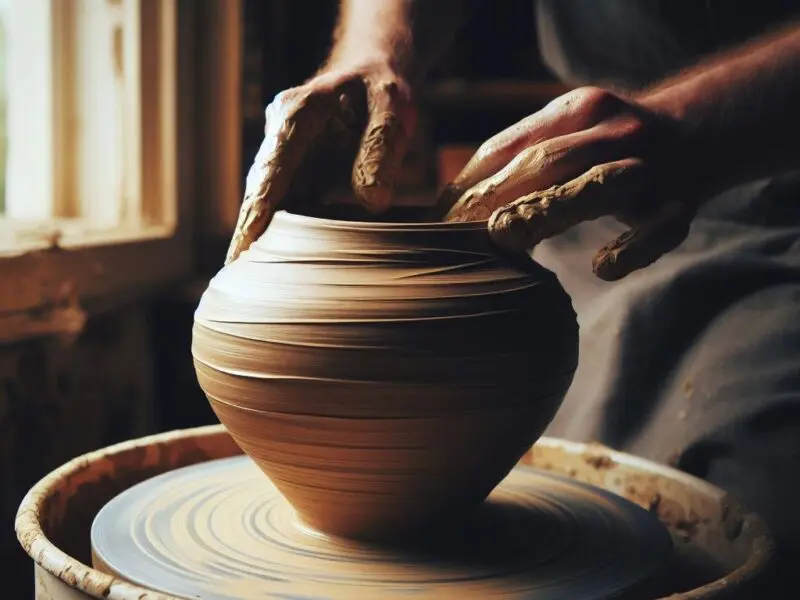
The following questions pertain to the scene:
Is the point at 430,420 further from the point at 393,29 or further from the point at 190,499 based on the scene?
the point at 393,29

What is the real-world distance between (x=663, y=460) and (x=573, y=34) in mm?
746

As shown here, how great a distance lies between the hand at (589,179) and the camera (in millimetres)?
1015

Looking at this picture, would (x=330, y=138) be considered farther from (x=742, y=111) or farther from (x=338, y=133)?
(x=742, y=111)

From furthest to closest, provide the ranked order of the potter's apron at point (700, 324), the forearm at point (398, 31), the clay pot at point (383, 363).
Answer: the forearm at point (398, 31) < the potter's apron at point (700, 324) < the clay pot at point (383, 363)

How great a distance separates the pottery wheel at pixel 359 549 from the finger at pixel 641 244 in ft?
0.89

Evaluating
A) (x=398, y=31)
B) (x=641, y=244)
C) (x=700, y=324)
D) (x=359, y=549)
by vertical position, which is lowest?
(x=359, y=549)

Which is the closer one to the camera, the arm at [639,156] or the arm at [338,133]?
the arm at [639,156]

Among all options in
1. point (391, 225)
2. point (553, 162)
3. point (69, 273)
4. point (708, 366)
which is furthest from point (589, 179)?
point (69, 273)

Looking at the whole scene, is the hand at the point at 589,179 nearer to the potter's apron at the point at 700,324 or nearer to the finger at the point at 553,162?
the finger at the point at 553,162

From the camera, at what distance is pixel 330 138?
121cm

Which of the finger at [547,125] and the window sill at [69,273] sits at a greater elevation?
the finger at [547,125]

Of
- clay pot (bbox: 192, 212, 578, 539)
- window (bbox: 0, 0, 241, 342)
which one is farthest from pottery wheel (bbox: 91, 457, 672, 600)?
window (bbox: 0, 0, 241, 342)

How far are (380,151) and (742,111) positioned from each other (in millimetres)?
399

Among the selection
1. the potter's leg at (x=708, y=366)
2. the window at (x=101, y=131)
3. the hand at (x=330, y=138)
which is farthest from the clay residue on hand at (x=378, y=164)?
the window at (x=101, y=131)
